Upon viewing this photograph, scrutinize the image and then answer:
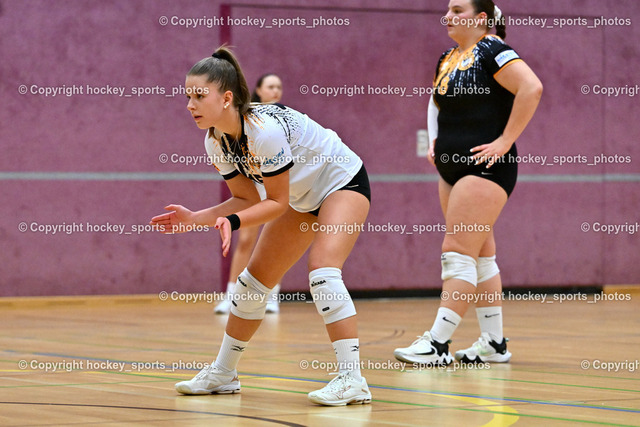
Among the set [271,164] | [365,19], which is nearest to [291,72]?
[365,19]

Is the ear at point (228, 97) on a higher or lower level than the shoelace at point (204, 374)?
higher

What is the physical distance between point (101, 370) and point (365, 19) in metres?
5.72

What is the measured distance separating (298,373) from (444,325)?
2.22 feet

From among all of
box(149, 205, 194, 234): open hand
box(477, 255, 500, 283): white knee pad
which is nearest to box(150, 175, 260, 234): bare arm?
box(149, 205, 194, 234): open hand

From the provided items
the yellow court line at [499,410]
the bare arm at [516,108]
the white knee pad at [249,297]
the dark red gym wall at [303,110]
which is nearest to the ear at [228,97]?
the white knee pad at [249,297]

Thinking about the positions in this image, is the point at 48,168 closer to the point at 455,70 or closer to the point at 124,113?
the point at 124,113

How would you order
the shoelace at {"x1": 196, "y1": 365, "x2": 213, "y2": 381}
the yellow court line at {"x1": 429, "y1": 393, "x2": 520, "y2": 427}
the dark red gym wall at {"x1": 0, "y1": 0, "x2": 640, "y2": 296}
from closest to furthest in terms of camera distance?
the yellow court line at {"x1": 429, "y1": 393, "x2": 520, "y2": 427}, the shoelace at {"x1": 196, "y1": 365, "x2": 213, "y2": 381}, the dark red gym wall at {"x1": 0, "y1": 0, "x2": 640, "y2": 296}

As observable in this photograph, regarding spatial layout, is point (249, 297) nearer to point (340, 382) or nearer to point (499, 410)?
point (340, 382)

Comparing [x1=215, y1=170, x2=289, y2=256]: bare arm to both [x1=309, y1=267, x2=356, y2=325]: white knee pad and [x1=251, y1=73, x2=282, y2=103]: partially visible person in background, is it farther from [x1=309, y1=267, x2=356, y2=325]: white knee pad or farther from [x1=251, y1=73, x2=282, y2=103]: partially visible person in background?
[x1=251, y1=73, x2=282, y2=103]: partially visible person in background

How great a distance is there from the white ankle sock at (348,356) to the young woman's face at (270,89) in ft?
14.7

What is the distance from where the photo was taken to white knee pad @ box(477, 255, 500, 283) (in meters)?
4.69

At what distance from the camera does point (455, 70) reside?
182 inches

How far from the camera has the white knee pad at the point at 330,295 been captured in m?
3.34

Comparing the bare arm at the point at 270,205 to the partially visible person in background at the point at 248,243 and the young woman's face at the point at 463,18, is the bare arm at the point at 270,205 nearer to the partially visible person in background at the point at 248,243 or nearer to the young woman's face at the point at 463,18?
the young woman's face at the point at 463,18
